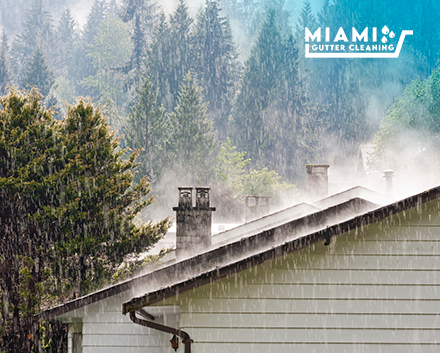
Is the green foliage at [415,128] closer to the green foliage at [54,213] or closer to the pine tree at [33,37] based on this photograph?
the green foliage at [54,213]

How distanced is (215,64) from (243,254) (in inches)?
2423

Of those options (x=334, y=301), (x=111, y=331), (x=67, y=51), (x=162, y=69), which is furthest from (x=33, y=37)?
(x=334, y=301)

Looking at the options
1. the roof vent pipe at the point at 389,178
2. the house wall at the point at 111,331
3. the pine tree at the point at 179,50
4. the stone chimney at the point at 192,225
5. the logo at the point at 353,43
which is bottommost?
the house wall at the point at 111,331

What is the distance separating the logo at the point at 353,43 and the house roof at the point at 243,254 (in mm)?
68729

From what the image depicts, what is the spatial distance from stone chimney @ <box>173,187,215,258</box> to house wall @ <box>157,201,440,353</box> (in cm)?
408

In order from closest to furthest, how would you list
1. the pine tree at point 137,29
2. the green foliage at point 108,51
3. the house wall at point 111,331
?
the house wall at point 111,331, the pine tree at point 137,29, the green foliage at point 108,51

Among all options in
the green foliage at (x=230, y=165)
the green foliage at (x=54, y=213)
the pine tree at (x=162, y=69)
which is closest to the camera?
the green foliage at (x=54, y=213)

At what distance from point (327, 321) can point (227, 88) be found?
62557 mm

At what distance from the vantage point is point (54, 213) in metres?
10.8

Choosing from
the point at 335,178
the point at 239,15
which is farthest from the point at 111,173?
the point at 239,15

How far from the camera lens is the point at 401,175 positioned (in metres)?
41.4

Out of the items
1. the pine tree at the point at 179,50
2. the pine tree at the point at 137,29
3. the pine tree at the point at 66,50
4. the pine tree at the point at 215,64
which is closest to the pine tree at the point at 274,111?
the pine tree at the point at 215,64

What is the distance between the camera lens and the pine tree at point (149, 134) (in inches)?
1903

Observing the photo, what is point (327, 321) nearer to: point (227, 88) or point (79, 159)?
point (79, 159)
